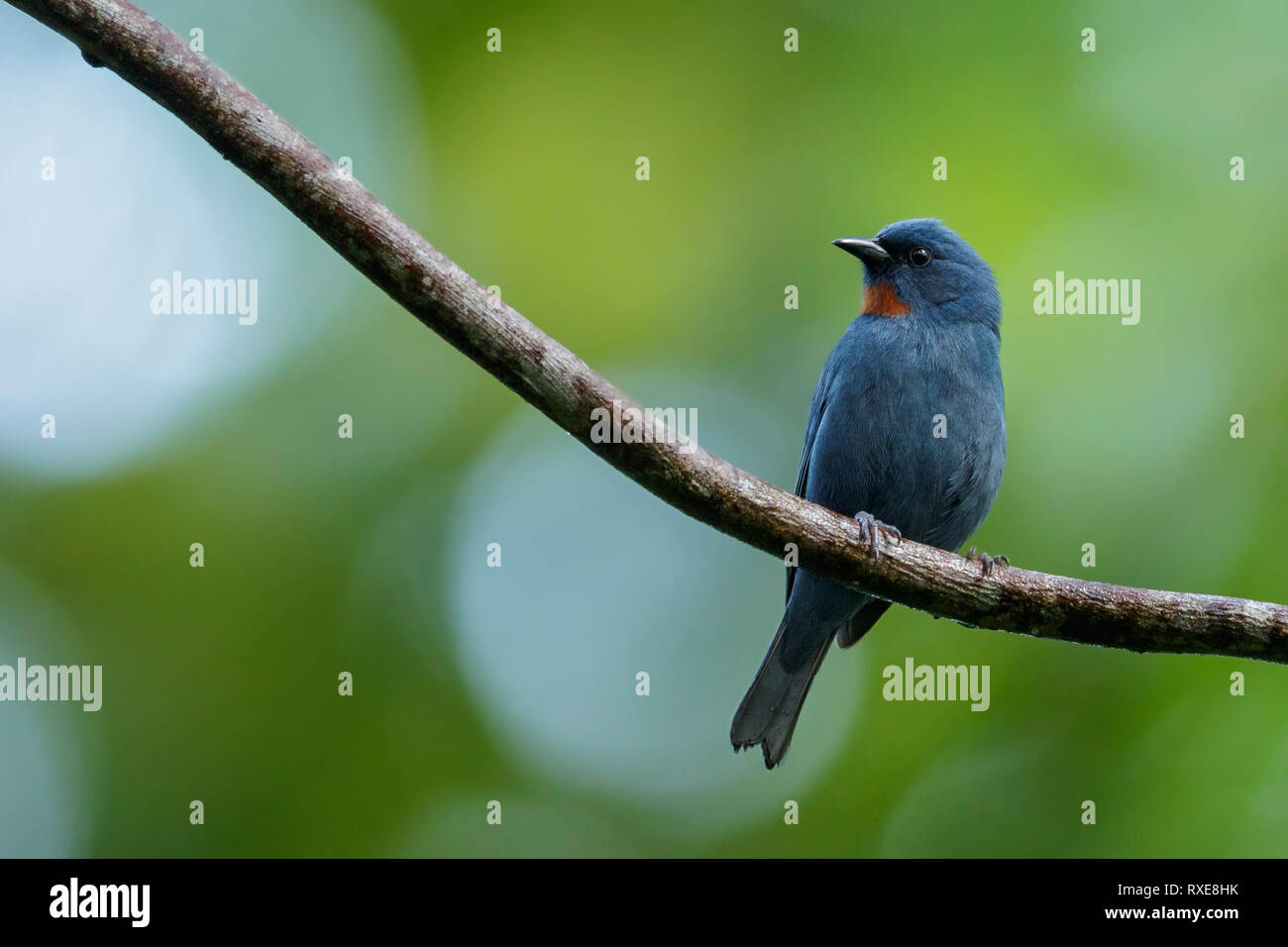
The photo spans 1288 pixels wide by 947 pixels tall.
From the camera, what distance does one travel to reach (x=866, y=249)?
6.09 metres

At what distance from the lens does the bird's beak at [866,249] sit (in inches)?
240

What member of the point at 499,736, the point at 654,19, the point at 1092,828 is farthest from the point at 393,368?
the point at 1092,828

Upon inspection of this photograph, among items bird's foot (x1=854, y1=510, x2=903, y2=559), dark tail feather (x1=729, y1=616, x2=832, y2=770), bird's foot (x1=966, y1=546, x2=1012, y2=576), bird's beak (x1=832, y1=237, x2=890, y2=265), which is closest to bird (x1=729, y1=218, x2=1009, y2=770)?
dark tail feather (x1=729, y1=616, x2=832, y2=770)

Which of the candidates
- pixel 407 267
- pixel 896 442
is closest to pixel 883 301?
pixel 896 442

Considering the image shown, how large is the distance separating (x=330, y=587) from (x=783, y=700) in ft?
13.9

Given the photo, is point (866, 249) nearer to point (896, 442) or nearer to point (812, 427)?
point (812, 427)

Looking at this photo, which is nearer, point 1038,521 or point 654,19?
point 1038,521

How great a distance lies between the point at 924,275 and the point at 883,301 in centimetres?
25

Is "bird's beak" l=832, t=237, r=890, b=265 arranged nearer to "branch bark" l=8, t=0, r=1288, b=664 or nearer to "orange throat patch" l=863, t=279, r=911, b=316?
"orange throat patch" l=863, t=279, r=911, b=316

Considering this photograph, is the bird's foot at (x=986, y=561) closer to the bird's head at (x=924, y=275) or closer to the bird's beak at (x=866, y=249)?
the bird's head at (x=924, y=275)

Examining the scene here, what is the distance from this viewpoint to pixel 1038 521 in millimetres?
7965

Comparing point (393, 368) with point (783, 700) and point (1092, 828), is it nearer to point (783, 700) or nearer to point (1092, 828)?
point (783, 700)

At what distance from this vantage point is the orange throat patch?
5930 millimetres

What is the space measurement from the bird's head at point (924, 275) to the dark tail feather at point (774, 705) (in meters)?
1.69
